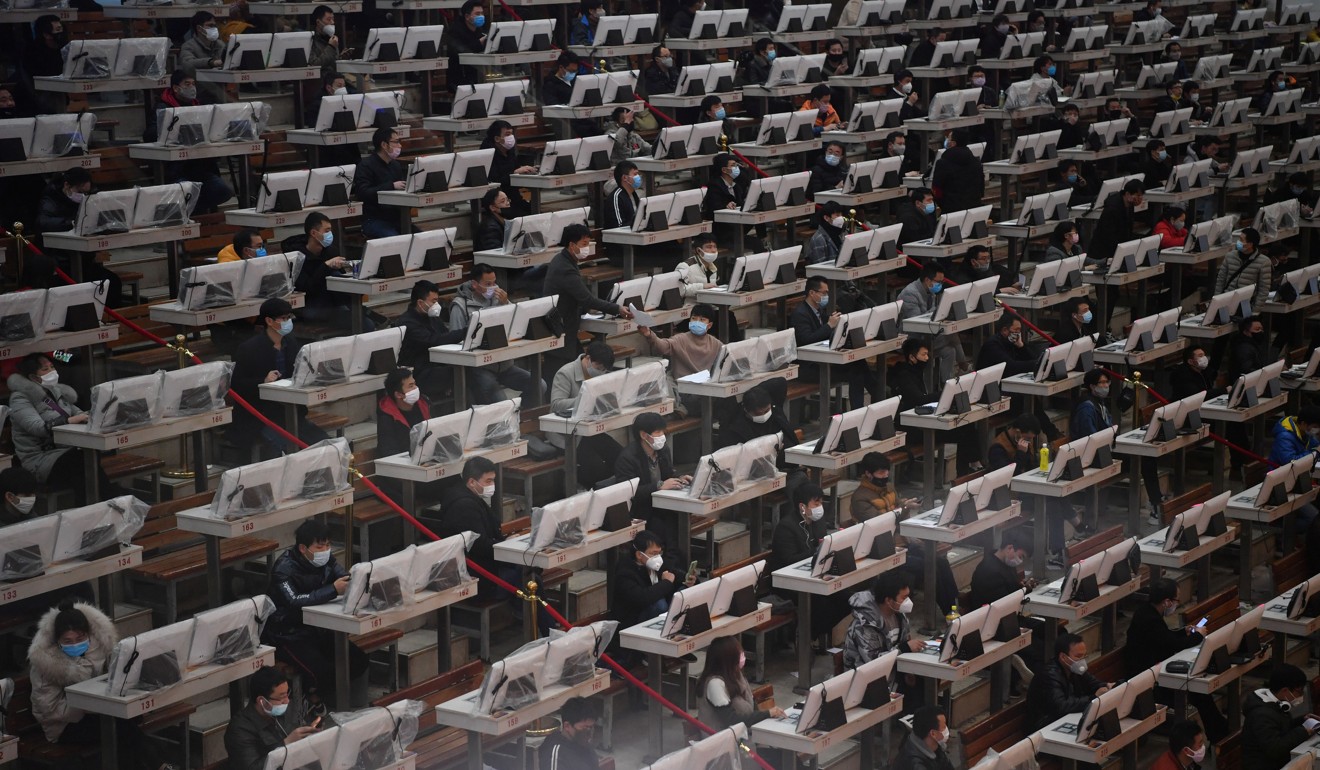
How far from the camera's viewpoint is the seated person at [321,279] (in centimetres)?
1152

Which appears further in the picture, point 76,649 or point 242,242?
point 242,242

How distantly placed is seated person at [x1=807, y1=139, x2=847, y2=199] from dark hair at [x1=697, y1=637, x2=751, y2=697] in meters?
6.62

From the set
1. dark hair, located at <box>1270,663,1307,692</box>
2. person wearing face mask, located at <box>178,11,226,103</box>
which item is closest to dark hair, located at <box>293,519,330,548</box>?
person wearing face mask, located at <box>178,11,226,103</box>

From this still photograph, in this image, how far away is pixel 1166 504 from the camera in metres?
13.0

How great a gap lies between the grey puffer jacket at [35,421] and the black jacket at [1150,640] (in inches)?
242

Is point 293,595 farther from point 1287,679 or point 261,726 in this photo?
point 1287,679

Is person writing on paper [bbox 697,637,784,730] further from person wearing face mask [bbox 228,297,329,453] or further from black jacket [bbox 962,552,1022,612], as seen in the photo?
person wearing face mask [bbox 228,297,329,453]

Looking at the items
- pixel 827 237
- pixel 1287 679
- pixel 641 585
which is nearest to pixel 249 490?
pixel 641 585

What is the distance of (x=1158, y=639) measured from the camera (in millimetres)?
11172

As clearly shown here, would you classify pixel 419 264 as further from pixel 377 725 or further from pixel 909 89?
pixel 909 89

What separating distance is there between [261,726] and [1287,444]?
7999 millimetres

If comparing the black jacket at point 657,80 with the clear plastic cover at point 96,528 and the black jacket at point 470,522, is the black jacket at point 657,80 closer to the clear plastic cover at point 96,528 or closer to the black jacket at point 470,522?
the black jacket at point 470,522

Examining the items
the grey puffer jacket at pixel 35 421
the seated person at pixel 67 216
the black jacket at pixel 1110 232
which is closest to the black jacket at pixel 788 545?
the grey puffer jacket at pixel 35 421

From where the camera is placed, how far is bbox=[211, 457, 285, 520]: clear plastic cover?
8.97m
